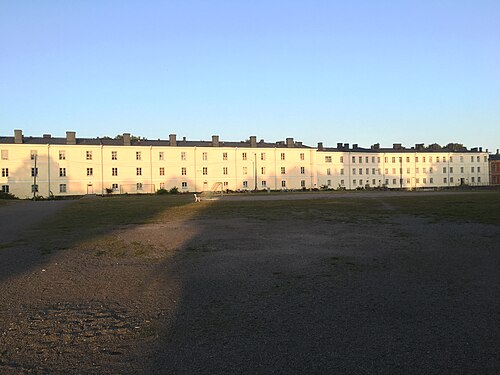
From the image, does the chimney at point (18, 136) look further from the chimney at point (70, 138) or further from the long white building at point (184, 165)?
the chimney at point (70, 138)

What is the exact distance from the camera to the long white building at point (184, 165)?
229ft

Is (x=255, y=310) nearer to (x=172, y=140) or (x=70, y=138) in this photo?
(x=70, y=138)

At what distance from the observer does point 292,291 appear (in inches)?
257

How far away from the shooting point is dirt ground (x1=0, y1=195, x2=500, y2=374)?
13.3 feet

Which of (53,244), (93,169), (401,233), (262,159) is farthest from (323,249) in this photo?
(262,159)

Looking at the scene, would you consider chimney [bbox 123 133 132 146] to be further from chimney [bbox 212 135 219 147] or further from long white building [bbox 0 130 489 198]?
chimney [bbox 212 135 219 147]

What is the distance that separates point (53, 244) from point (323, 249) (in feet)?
23.7

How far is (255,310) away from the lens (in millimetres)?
5594

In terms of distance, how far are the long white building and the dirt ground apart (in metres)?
59.2

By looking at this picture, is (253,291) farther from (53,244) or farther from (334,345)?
(53,244)

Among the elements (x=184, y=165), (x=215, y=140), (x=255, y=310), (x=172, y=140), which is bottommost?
(x=255, y=310)

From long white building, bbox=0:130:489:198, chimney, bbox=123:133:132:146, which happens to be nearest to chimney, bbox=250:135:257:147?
long white building, bbox=0:130:489:198

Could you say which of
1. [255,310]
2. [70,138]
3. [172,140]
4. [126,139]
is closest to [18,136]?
[70,138]

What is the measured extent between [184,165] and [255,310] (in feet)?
248
